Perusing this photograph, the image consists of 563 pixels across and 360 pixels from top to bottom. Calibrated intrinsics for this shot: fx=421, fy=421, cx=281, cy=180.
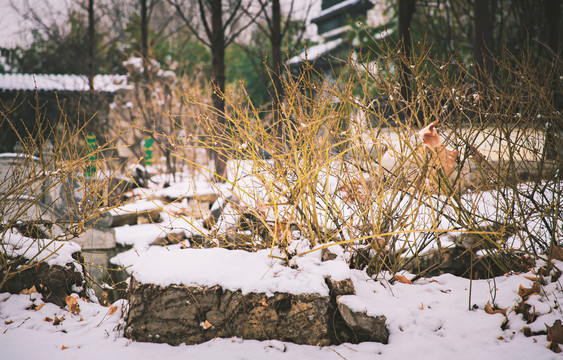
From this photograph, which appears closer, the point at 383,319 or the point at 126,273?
the point at 383,319

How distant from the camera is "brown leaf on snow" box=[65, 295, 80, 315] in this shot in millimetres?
3360

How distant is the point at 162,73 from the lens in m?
9.66

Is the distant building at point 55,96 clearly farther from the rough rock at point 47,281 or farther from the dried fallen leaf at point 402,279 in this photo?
the dried fallen leaf at point 402,279

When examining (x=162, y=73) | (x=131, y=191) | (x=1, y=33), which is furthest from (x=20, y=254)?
(x=1, y=33)

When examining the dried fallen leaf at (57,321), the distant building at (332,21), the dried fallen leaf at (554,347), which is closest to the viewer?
the dried fallen leaf at (554,347)

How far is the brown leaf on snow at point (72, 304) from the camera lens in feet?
11.0

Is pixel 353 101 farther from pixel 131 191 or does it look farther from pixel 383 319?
pixel 131 191

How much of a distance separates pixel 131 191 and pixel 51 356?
6.16 meters

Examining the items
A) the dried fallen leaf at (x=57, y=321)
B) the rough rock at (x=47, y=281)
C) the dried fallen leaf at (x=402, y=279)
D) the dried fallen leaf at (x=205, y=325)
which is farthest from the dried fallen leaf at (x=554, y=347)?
the rough rock at (x=47, y=281)

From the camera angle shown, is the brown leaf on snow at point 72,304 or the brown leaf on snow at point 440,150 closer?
the brown leaf on snow at point 440,150

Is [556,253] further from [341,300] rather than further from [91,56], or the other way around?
[91,56]

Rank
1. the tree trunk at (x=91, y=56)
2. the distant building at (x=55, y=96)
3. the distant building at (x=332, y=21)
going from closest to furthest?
the tree trunk at (x=91, y=56)
the distant building at (x=55, y=96)
the distant building at (x=332, y=21)

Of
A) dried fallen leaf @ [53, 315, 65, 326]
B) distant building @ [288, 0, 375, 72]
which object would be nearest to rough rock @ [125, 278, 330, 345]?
dried fallen leaf @ [53, 315, 65, 326]

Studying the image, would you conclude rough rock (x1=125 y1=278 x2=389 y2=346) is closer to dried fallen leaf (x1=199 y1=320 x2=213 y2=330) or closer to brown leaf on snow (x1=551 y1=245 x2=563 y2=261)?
dried fallen leaf (x1=199 y1=320 x2=213 y2=330)
